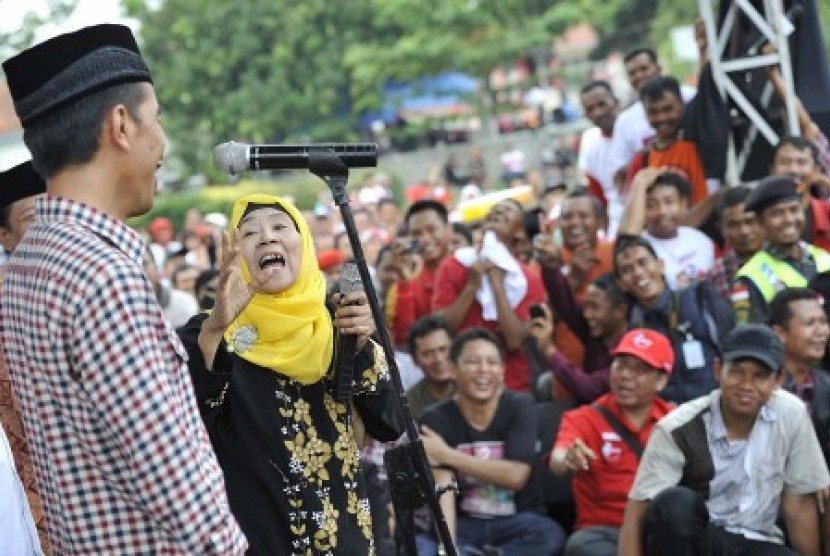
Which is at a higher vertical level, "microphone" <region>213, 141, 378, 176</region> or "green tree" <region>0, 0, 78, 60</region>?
"green tree" <region>0, 0, 78, 60</region>

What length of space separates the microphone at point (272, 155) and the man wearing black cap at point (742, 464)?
2.41m

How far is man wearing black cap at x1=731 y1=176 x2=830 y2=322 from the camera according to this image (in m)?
6.79

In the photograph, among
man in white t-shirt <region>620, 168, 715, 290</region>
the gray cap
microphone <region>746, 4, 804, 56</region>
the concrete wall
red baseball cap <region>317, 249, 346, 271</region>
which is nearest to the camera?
the gray cap

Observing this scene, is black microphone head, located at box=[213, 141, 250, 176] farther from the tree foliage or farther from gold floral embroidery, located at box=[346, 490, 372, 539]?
the tree foliage

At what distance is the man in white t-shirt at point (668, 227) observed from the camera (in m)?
7.59

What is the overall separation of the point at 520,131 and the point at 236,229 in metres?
32.7

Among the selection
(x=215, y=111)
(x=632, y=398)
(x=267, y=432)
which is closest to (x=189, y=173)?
(x=215, y=111)

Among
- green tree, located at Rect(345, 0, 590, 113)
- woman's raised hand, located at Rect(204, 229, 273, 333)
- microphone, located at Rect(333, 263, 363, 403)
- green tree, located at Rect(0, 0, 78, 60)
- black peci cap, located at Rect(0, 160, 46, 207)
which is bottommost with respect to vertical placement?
microphone, located at Rect(333, 263, 363, 403)

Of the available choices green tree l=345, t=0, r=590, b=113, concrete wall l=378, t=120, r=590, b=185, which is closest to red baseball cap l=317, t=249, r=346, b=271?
green tree l=345, t=0, r=590, b=113

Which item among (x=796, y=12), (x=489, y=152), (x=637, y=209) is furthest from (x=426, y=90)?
(x=637, y=209)

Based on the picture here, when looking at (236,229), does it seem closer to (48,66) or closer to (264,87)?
(48,66)

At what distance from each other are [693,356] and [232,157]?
378 centimetres

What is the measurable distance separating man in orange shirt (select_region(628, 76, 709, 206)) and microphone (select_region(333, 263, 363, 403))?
5304 mm

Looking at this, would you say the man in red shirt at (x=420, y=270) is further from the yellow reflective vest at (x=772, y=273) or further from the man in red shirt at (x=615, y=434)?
the man in red shirt at (x=615, y=434)
